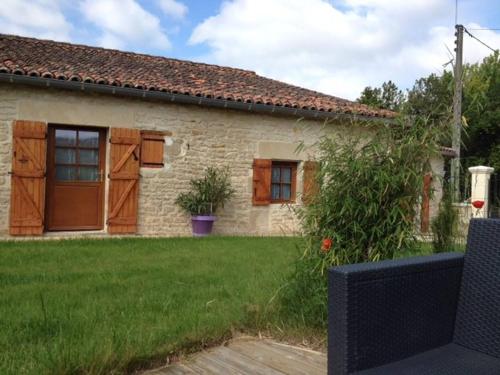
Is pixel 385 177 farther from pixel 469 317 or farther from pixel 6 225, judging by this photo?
pixel 6 225

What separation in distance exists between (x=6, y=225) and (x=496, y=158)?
21.9m

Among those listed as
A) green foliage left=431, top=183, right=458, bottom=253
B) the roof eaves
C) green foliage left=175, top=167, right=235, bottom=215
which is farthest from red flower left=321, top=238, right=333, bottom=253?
green foliage left=175, top=167, right=235, bottom=215

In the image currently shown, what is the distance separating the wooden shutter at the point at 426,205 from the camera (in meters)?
3.08

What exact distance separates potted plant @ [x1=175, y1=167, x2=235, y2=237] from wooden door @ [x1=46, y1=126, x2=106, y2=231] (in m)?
1.59

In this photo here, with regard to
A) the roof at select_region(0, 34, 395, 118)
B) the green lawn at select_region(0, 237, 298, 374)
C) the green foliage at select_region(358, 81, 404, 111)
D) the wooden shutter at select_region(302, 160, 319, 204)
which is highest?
the green foliage at select_region(358, 81, 404, 111)

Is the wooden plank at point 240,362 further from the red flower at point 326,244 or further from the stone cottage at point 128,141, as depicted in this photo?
the stone cottage at point 128,141

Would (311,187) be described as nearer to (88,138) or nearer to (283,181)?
(88,138)

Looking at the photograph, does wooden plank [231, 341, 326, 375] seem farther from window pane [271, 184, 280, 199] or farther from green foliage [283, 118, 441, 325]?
window pane [271, 184, 280, 199]

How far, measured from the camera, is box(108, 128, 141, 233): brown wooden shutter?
29.3ft

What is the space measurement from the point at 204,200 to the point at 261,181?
152cm

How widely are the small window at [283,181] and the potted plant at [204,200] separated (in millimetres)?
1469

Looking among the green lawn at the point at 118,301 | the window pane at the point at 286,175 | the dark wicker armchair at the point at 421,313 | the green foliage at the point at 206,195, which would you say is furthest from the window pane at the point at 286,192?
the dark wicker armchair at the point at 421,313

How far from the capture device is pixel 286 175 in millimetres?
11156

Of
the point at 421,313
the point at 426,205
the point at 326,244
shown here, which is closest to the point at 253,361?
the point at 326,244
